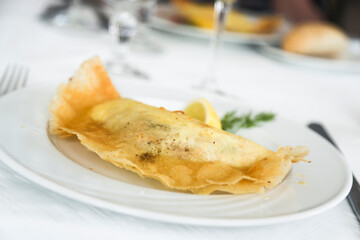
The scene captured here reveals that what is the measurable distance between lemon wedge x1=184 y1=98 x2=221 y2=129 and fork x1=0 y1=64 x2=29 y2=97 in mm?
647

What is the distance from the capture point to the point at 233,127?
4.83 feet

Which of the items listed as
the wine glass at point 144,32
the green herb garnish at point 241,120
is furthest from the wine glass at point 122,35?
the green herb garnish at point 241,120

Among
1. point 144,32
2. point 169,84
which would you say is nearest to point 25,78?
point 169,84

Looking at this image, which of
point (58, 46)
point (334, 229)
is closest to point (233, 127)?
point (334, 229)

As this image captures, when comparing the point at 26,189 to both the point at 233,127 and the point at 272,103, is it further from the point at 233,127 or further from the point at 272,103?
the point at 272,103

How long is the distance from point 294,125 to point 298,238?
0.60 meters

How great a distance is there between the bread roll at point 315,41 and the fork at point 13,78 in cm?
154

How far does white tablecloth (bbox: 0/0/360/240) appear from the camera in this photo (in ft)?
2.87

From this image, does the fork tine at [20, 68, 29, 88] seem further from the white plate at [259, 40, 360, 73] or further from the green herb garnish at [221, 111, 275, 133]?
the white plate at [259, 40, 360, 73]

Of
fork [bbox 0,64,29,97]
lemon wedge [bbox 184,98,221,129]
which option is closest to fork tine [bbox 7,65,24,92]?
fork [bbox 0,64,29,97]

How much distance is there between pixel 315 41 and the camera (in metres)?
2.62

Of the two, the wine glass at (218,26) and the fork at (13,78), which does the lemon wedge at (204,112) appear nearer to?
the wine glass at (218,26)

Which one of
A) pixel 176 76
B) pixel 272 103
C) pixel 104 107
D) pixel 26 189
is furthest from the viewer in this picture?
pixel 176 76

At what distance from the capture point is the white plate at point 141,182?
2.78 feet
